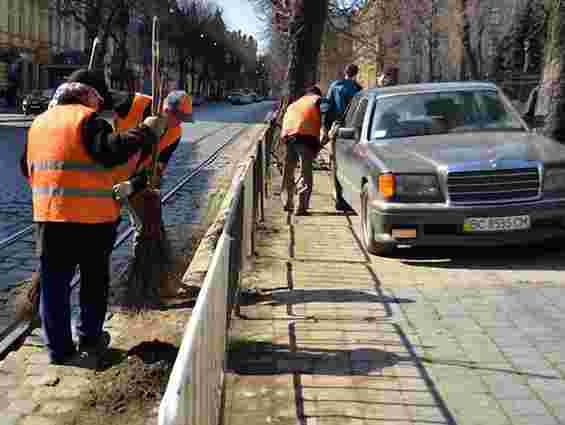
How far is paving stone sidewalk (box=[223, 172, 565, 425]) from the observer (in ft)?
15.1

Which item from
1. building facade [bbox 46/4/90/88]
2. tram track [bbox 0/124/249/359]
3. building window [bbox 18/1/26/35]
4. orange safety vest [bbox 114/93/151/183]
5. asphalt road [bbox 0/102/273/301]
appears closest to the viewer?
tram track [bbox 0/124/249/359]

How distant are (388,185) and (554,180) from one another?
4.91ft

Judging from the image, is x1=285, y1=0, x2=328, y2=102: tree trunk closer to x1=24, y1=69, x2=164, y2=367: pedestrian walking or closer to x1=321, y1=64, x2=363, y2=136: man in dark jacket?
x1=321, y1=64, x2=363, y2=136: man in dark jacket

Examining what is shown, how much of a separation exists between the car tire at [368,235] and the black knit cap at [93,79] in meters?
3.35

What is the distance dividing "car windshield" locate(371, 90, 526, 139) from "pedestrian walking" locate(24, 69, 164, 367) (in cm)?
448

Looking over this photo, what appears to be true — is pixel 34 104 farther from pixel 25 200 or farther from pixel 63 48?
pixel 25 200

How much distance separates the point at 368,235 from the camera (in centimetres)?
878

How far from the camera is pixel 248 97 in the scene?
357ft

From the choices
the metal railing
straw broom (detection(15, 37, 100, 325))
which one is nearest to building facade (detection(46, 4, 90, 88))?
straw broom (detection(15, 37, 100, 325))

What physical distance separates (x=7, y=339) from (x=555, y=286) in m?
4.24

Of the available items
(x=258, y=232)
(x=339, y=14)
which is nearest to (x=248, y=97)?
(x=339, y=14)

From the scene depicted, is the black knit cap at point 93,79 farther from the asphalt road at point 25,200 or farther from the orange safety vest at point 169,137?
the asphalt road at point 25,200

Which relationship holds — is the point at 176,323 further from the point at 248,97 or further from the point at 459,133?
the point at 248,97

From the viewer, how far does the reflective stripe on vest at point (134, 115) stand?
6.54m
